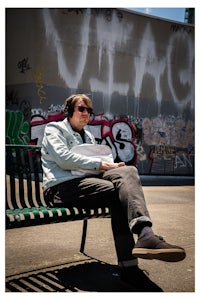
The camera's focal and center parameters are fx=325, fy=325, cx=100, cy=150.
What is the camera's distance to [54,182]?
279cm

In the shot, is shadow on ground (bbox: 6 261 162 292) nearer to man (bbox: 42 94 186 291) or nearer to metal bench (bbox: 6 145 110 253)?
man (bbox: 42 94 186 291)

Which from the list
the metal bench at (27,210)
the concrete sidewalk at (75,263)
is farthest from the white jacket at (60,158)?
the concrete sidewalk at (75,263)

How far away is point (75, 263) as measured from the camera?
9.80 feet

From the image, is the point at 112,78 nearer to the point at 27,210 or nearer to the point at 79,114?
the point at 79,114

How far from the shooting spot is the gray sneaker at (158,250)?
2.13 meters

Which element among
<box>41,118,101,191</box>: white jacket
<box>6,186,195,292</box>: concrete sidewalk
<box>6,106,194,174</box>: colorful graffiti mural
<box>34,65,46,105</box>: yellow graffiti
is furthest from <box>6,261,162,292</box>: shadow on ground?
<box>34,65,46,105</box>: yellow graffiti

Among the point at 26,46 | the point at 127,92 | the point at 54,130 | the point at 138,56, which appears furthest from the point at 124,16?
the point at 54,130

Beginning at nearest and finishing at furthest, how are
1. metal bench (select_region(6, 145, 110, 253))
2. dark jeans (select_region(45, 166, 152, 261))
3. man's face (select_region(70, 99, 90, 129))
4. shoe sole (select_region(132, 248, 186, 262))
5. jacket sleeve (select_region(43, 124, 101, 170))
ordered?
shoe sole (select_region(132, 248, 186, 262)) → dark jeans (select_region(45, 166, 152, 261)) → metal bench (select_region(6, 145, 110, 253)) → jacket sleeve (select_region(43, 124, 101, 170)) → man's face (select_region(70, 99, 90, 129))

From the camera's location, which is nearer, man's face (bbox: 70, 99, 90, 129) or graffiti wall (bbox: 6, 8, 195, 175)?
man's face (bbox: 70, 99, 90, 129)

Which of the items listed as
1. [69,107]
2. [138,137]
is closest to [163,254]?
[69,107]

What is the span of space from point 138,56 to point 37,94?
4738 mm

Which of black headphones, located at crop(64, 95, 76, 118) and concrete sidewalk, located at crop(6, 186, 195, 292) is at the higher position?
black headphones, located at crop(64, 95, 76, 118)

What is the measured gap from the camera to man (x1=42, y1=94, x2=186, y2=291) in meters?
2.22

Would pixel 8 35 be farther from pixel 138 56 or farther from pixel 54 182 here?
pixel 54 182
